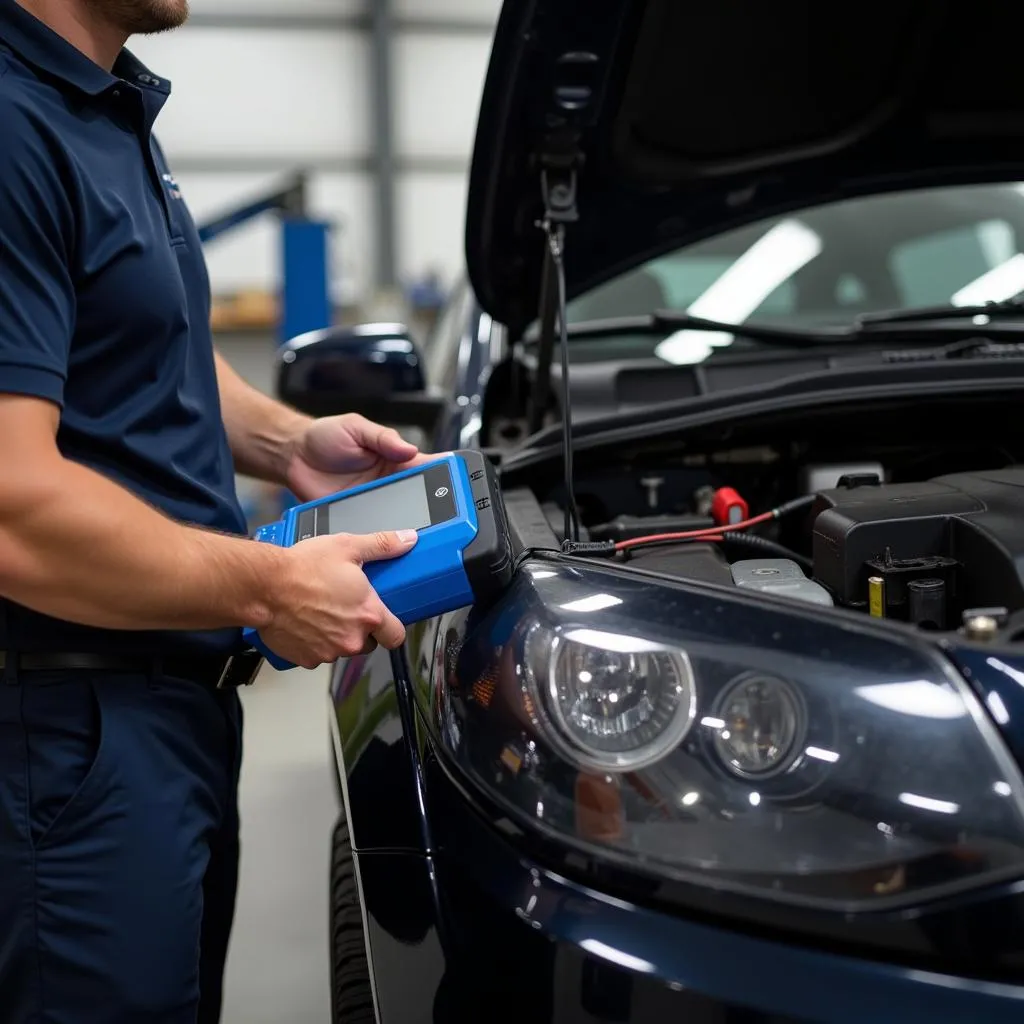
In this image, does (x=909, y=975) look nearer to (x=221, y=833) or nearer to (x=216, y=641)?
(x=216, y=641)

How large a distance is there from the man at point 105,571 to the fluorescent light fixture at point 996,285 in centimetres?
128

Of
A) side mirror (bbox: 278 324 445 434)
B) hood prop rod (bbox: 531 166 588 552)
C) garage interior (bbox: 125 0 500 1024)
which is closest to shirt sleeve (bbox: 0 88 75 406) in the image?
hood prop rod (bbox: 531 166 588 552)

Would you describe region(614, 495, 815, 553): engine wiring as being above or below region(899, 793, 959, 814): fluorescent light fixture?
above

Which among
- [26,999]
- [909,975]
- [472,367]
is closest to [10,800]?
[26,999]

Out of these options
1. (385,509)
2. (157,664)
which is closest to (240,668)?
(157,664)

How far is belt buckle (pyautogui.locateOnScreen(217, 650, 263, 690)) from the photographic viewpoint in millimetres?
1143

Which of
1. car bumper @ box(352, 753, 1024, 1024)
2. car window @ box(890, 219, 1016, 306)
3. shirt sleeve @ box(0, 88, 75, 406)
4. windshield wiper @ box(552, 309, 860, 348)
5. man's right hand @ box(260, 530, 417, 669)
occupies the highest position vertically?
car window @ box(890, 219, 1016, 306)

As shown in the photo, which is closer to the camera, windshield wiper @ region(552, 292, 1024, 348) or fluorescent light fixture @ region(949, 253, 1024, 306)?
windshield wiper @ region(552, 292, 1024, 348)

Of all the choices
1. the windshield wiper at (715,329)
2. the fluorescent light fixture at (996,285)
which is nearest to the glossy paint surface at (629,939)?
the windshield wiper at (715,329)

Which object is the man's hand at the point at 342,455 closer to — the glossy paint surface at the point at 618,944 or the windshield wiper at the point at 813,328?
the glossy paint surface at the point at 618,944

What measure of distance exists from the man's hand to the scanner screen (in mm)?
147

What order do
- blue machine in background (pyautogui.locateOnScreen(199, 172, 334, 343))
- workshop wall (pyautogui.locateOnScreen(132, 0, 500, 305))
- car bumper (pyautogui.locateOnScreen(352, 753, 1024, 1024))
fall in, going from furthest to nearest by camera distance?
1. workshop wall (pyautogui.locateOnScreen(132, 0, 500, 305))
2. blue machine in background (pyautogui.locateOnScreen(199, 172, 334, 343))
3. car bumper (pyautogui.locateOnScreen(352, 753, 1024, 1024))

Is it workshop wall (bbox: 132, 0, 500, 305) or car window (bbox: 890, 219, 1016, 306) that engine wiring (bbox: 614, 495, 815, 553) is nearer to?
car window (bbox: 890, 219, 1016, 306)

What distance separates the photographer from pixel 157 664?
1071 mm
